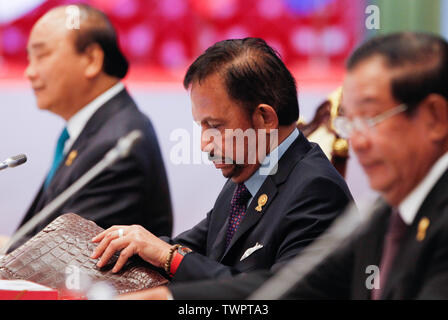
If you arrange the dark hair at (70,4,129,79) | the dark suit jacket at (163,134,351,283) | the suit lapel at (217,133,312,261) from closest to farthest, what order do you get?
1. the dark suit jacket at (163,134,351,283)
2. the suit lapel at (217,133,312,261)
3. the dark hair at (70,4,129,79)

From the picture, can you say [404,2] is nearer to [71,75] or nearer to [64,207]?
[71,75]

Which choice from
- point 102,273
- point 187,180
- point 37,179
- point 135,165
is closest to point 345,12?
point 187,180

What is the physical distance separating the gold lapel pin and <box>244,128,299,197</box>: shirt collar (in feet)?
2.56

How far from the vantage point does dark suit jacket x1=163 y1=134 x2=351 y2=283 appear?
2.03 metres

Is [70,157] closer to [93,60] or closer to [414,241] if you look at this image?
[93,60]

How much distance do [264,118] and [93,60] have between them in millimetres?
1357

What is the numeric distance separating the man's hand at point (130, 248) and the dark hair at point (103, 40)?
1.35 m

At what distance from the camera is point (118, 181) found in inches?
117

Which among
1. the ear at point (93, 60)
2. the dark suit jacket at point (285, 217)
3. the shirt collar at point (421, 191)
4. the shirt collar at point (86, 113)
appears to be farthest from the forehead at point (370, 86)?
the ear at point (93, 60)

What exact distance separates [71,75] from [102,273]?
149 centimetres

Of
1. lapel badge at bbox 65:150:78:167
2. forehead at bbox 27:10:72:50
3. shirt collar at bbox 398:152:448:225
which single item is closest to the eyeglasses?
shirt collar at bbox 398:152:448:225

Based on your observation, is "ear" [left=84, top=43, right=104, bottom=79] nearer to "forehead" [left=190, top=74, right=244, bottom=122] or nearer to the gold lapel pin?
"forehead" [left=190, top=74, right=244, bottom=122]

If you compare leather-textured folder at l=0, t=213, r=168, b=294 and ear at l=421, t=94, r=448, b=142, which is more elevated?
ear at l=421, t=94, r=448, b=142

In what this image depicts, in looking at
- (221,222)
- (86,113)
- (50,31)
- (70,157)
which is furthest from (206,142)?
(50,31)
